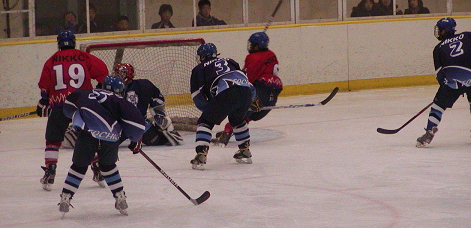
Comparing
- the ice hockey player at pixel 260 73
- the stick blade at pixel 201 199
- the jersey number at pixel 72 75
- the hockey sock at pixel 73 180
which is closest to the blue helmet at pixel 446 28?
the ice hockey player at pixel 260 73

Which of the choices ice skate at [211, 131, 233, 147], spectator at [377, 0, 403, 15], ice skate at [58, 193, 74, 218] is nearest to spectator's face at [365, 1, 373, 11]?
spectator at [377, 0, 403, 15]

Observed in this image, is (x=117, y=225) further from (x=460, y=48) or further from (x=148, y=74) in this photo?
(x=148, y=74)

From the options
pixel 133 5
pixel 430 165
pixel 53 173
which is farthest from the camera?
pixel 133 5

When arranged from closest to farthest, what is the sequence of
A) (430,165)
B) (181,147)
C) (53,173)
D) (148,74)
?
(53,173), (430,165), (181,147), (148,74)

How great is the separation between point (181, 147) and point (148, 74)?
124 centimetres

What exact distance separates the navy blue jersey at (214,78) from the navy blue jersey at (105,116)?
1.41 m

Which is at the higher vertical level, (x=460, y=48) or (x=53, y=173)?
(x=460, y=48)

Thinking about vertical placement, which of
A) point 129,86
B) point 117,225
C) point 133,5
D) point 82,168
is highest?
point 133,5

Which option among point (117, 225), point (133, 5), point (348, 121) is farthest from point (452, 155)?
point (133, 5)

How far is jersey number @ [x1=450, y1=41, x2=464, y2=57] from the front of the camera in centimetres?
589

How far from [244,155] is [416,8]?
234 inches

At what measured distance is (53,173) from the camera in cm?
489

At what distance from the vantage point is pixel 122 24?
909 cm

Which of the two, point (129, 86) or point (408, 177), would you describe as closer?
point (408, 177)
